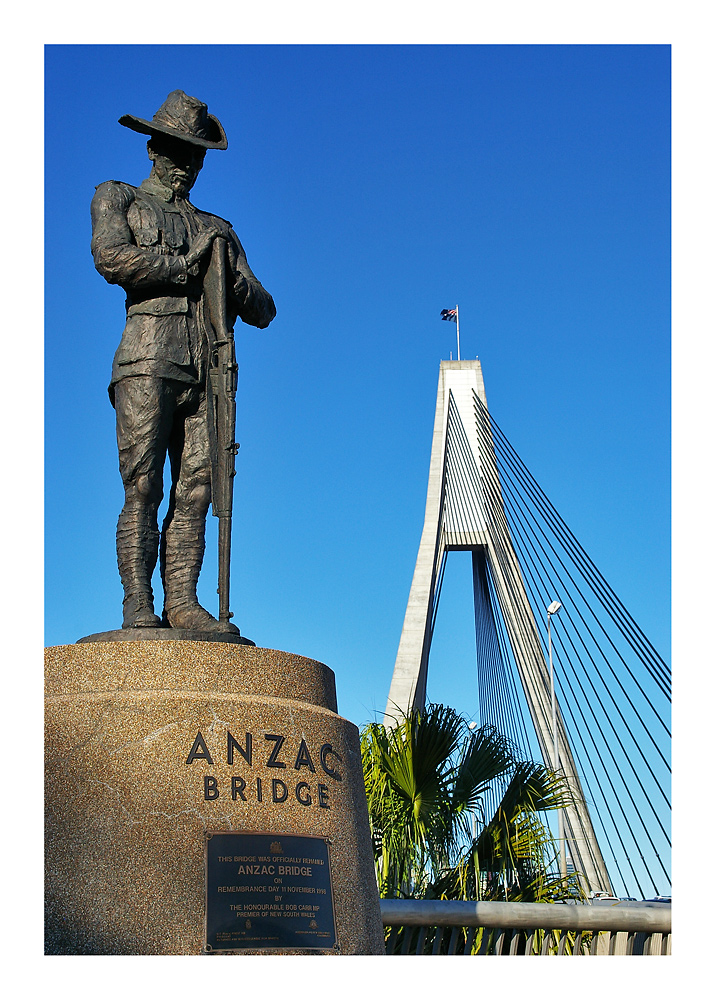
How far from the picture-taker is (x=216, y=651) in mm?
4496

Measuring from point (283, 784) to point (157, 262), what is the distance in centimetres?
251

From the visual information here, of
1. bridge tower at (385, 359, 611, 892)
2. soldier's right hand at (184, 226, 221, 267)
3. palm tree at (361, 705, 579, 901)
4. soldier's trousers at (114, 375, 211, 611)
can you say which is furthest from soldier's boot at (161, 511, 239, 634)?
bridge tower at (385, 359, 611, 892)

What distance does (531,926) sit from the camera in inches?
206

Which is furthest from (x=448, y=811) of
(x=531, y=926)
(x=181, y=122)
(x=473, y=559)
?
(x=473, y=559)

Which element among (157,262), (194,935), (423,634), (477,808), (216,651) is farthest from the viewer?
(423,634)

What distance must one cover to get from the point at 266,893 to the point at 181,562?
1796 mm

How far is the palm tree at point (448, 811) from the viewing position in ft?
29.6

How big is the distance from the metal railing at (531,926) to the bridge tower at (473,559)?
8.57m

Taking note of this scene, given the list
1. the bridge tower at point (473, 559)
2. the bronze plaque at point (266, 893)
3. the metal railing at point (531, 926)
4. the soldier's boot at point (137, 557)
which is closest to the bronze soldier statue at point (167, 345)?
the soldier's boot at point (137, 557)

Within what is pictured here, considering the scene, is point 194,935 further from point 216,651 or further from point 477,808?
point 477,808

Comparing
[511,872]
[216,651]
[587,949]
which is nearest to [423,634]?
[511,872]

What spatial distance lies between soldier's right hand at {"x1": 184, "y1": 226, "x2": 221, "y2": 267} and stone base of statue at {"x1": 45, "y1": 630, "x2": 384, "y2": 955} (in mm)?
1882

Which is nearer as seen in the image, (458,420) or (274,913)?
Result: (274,913)

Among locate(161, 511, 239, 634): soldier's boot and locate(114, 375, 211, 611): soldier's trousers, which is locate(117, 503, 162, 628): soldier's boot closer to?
locate(114, 375, 211, 611): soldier's trousers
